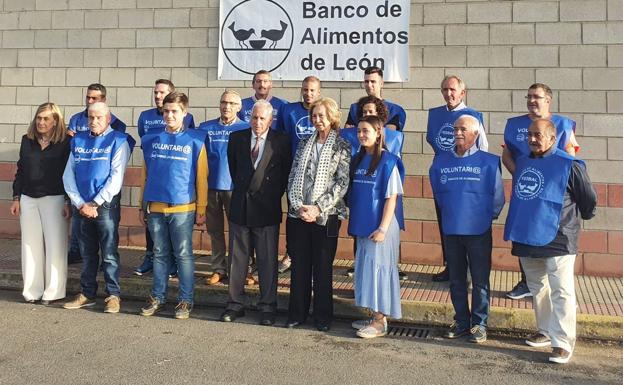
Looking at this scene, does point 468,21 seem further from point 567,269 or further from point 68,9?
point 68,9

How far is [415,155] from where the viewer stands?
7379mm

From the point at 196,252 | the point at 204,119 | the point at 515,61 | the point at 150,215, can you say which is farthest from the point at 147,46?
the point at 515,61

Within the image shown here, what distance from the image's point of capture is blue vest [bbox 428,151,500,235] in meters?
4.92

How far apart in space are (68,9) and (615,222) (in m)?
7.24

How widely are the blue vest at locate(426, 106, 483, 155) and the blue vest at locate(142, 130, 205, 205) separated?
222 cm

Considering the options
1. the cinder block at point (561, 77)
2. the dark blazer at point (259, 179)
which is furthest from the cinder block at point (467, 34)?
the dark blazer at point (259, 179)

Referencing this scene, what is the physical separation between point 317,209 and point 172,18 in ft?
13.7

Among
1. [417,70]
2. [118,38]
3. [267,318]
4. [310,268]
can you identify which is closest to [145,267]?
[267,318]

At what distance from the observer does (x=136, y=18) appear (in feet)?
26.6

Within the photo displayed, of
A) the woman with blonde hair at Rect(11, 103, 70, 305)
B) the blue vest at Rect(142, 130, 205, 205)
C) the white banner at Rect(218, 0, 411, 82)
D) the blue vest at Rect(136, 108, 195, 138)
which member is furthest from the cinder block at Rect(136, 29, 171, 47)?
the blue vest at Rect(142, 130, 205, 205)

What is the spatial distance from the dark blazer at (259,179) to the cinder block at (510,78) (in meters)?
2.92

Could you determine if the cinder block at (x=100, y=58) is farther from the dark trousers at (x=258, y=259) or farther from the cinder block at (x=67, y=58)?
the dark trousers at (x=258, y=259)

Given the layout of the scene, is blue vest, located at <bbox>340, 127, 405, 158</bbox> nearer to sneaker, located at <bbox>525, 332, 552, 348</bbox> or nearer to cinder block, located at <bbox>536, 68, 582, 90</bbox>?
sneaker, located at <bbox>525, 332, 552, 348</bbox>

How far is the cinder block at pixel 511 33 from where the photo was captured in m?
7.08
